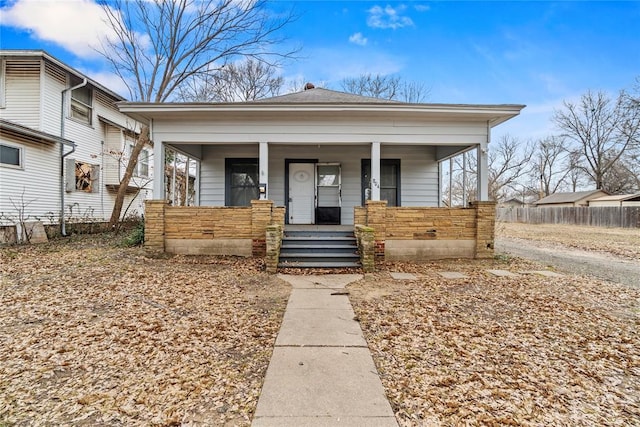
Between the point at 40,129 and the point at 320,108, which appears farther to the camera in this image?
the point at 40,129

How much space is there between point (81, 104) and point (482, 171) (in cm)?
1375

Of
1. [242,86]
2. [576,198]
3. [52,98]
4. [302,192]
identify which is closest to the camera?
[302,192]

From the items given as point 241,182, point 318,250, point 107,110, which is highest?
point 107,110

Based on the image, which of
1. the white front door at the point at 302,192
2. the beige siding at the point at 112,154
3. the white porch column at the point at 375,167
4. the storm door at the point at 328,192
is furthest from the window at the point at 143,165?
the white porch column at the point at 375,167

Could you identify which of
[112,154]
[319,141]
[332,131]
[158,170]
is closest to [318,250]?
[319,141]

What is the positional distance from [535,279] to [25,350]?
720 centimetres

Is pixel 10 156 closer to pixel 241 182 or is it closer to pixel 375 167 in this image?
pixel 241 182

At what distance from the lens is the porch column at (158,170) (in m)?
7.02

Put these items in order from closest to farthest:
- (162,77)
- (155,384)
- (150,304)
Result: (155,384), (150,304), (162,77)

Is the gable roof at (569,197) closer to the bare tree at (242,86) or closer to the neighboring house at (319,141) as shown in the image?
the bare tree at (242,86)

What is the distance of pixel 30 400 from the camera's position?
2.04 metres

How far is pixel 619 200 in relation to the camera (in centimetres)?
2644

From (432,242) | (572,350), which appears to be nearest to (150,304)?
(572,350)

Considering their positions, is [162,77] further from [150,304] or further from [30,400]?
[30,400]
